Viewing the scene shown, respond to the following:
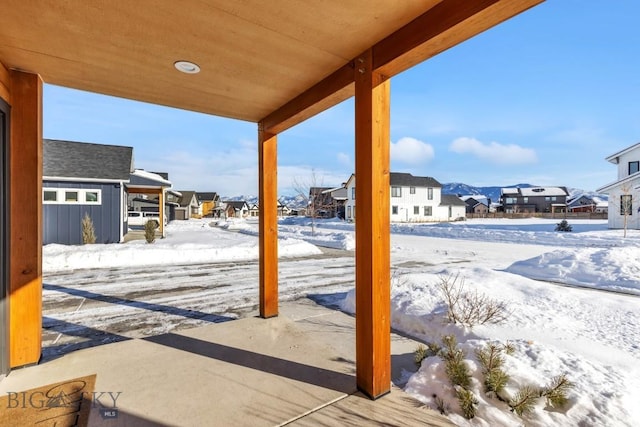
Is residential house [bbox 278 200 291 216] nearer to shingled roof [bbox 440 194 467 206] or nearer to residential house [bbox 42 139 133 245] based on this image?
shingled roof [bbox 440 194 467 206]

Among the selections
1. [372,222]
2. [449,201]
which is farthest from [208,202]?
[372,222]

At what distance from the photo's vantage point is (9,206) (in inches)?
106

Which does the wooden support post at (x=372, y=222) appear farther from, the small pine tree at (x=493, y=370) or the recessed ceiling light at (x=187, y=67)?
the recessed ceiling light at (x=187, y=67)

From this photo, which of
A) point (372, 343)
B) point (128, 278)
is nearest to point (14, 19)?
point (372, 343)

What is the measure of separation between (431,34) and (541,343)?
9.88 ft

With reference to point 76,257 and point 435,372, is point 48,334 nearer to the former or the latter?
point 435,372

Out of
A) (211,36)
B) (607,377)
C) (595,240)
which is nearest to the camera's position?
(211,36)

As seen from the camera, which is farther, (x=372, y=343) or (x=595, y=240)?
(x=595, y=240)

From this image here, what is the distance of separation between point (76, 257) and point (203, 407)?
28.1ft

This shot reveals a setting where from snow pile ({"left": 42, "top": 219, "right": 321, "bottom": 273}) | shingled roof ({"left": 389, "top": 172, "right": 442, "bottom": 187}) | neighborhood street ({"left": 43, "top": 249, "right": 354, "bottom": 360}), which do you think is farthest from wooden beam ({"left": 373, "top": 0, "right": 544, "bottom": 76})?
shingled roof ({"left": 389, "top": 172, "right": 442, "bottom": 187})

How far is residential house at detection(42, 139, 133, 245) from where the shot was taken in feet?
38.0

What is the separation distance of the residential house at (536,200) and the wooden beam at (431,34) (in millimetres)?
67971

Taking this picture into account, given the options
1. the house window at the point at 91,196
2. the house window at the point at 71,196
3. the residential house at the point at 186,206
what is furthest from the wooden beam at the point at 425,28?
the residential house at the point at 186,206

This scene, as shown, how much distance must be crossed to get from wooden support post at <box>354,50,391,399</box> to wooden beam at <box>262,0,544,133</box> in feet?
0.47
